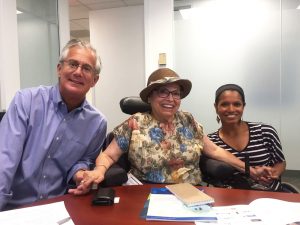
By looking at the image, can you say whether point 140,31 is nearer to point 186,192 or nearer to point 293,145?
point 293,145

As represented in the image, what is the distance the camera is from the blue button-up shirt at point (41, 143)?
135 centimetres

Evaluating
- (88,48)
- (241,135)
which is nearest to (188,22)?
(241,135)

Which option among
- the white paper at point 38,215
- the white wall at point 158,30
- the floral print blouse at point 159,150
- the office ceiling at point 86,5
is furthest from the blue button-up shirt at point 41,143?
the office ceiling at point 86,5

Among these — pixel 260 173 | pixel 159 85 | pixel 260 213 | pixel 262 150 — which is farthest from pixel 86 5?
pixel 260 213

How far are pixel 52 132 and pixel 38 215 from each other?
1.87 ft

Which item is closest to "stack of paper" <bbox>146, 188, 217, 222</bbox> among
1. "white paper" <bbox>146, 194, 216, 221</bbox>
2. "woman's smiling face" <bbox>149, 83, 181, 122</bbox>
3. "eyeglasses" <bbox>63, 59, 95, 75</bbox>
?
"white paper" <bbox>146, 194, 216, 221</bbox>

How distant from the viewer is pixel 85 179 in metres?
1.21

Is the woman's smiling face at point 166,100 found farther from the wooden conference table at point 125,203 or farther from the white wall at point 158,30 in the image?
the white wall at point 158,30

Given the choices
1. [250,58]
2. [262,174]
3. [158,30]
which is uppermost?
[158,30]

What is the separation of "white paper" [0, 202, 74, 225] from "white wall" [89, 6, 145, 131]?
151 inches

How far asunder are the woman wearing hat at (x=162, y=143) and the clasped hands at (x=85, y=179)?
25 centimetres

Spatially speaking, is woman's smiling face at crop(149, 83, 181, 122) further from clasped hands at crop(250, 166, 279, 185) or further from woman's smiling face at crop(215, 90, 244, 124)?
clasped hands at crop(250, 166, 279, 185)

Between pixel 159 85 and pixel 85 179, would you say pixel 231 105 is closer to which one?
pixel 159 85

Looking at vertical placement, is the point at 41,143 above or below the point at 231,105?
below
